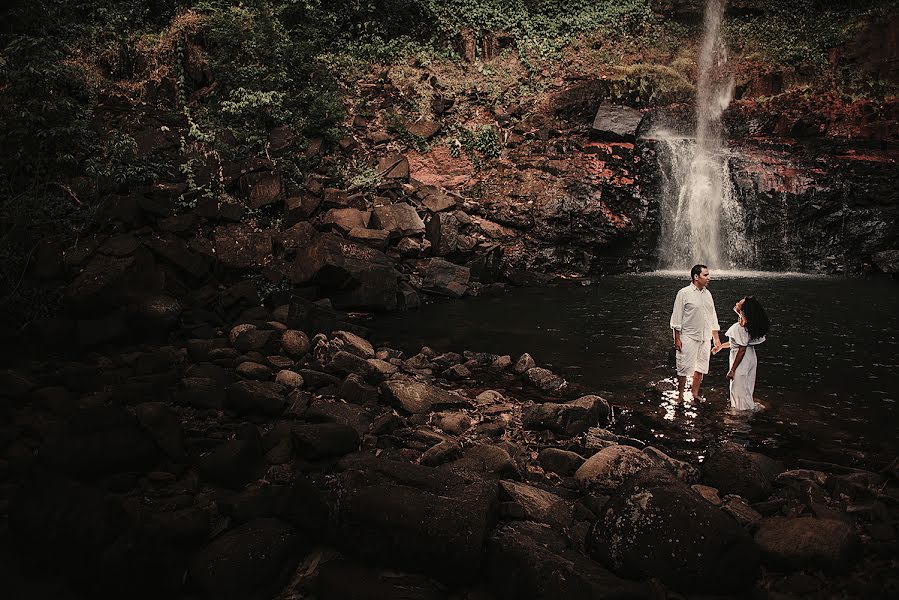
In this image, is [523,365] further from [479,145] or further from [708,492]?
[479,145]

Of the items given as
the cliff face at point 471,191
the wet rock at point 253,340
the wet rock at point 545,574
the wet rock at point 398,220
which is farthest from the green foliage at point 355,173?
the wet rock at point 545,574

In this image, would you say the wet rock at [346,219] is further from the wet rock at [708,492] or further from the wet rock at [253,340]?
the wet rock at [708,492]

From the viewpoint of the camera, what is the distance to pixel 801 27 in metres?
23.2

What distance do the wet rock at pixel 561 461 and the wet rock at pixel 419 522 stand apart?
1.54 meters

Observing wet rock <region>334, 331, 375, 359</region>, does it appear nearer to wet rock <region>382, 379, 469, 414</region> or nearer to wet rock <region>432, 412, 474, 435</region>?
wet rock <region>382, 379, 469, 414</region>

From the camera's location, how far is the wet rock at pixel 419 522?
3.36 m

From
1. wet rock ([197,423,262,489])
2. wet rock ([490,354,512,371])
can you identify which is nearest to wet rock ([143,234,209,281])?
wet rock ([490,354,512,371])

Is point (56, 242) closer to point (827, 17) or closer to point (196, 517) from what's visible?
point (196, 517)

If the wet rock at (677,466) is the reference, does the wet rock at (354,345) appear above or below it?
above

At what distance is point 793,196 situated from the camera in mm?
17922

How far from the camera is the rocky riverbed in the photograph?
129 inches

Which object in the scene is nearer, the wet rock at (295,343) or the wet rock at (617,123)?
the wet rock at (295,343)

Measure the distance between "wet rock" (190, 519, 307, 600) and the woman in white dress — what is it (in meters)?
5.92

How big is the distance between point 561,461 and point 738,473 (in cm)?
164
